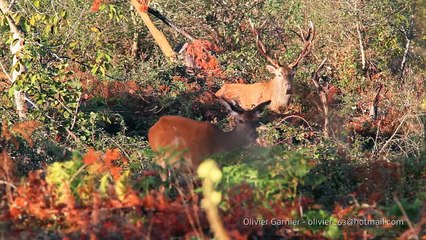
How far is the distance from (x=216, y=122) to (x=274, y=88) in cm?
192

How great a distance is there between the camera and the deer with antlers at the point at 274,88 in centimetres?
1493

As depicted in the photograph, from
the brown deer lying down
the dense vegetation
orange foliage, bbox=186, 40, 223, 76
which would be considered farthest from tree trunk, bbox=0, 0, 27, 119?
orange foliage, bbox=186, 40, 223, 76

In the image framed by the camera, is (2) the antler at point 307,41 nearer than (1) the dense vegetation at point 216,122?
No

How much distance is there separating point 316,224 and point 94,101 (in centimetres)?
770

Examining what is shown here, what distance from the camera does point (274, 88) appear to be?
1502 cm

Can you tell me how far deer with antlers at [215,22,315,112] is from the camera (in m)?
14.9

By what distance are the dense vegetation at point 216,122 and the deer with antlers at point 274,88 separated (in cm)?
31

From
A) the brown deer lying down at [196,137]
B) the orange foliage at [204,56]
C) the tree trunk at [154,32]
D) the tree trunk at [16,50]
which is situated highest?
the tree trunk at [154,32]

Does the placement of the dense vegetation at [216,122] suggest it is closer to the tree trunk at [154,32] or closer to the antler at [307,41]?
the tree trunk at [154,32]

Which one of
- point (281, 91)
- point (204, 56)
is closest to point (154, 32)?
point (204, 56)

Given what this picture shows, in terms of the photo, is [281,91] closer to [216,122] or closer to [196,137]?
[216,122]

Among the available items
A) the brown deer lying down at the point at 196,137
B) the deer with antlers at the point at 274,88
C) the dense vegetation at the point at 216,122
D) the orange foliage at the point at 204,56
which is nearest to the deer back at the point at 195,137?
the brown deer lying down at the point at 196,137

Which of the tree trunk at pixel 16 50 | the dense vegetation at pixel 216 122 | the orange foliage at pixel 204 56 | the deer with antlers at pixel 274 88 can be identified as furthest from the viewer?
the orange foliage at pixel 204 56

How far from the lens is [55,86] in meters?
11.2
